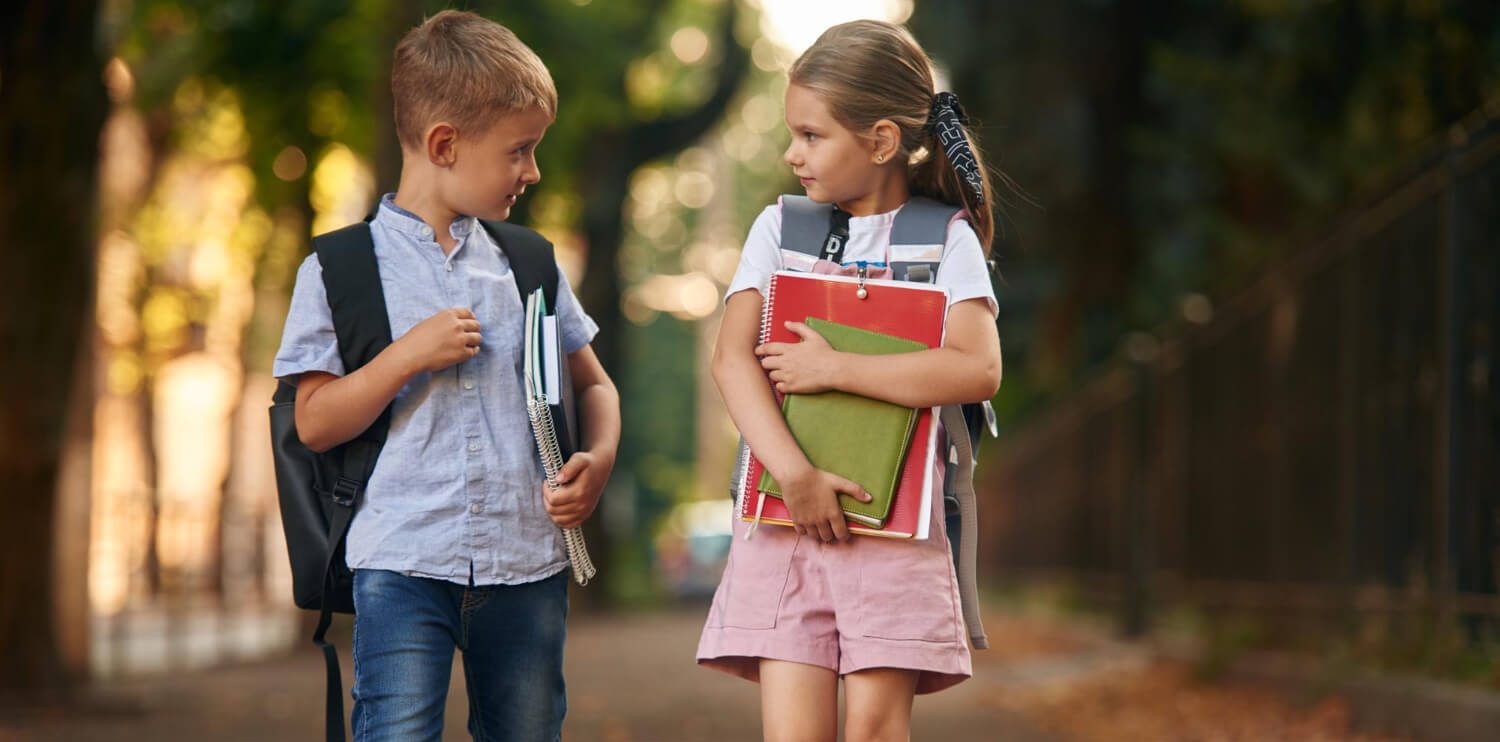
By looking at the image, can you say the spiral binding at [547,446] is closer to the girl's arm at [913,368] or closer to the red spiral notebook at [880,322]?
the red spiral notebook at [880,322]

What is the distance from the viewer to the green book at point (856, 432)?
3338mm

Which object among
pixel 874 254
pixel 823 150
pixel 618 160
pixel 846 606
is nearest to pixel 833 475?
pixel 846 606

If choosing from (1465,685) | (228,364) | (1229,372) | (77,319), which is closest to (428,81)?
(1465,685)

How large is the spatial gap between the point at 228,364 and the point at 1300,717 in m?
21.3

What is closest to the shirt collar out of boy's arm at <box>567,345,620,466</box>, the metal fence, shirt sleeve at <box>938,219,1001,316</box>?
boy's arm at <box>567,345,620,466</box>

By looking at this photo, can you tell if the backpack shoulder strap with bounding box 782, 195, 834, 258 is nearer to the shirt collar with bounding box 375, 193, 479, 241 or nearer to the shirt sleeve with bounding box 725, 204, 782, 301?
the shirt sleeve with bounding box 725, 204, 782, 301

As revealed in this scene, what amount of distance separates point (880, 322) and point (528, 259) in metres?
0.69

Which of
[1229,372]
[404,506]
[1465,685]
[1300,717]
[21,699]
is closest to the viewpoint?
[404,506]

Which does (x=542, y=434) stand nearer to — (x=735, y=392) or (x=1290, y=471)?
(x=735, y=392)

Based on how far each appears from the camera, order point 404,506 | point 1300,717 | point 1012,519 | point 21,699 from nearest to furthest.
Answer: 1. point 404,506
2. point 1300,717
3. point 21,699
4. point 1012,519

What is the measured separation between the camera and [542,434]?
3287 millimetres

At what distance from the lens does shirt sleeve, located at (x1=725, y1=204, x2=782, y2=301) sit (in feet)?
11.5

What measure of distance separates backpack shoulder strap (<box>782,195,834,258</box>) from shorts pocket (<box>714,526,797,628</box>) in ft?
1.78

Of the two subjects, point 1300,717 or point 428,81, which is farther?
point 1300,717
